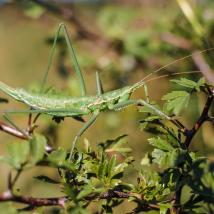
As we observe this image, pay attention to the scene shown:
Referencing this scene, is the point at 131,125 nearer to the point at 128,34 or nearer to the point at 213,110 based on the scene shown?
the point at 128,34

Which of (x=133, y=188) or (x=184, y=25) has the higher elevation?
(x=184, y=25)

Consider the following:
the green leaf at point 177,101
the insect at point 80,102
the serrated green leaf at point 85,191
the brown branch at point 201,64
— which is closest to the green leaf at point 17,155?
the serrated green leaf at point 85,191

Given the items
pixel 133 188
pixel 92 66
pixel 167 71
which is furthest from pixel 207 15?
pixel 133 188

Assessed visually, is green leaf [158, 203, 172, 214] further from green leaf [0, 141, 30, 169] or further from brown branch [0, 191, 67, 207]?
green leaf [0, 141, 30, 169]

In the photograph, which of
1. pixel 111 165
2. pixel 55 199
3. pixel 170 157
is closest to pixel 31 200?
pixel 55 199

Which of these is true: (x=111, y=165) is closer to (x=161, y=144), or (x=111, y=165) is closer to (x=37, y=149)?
(x=161, y=144)

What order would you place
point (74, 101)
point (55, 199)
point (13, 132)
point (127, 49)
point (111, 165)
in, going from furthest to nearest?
point (127, 49)
point (74, 101)
point (13, 132)
point (111, 165)
point (55, 199)
